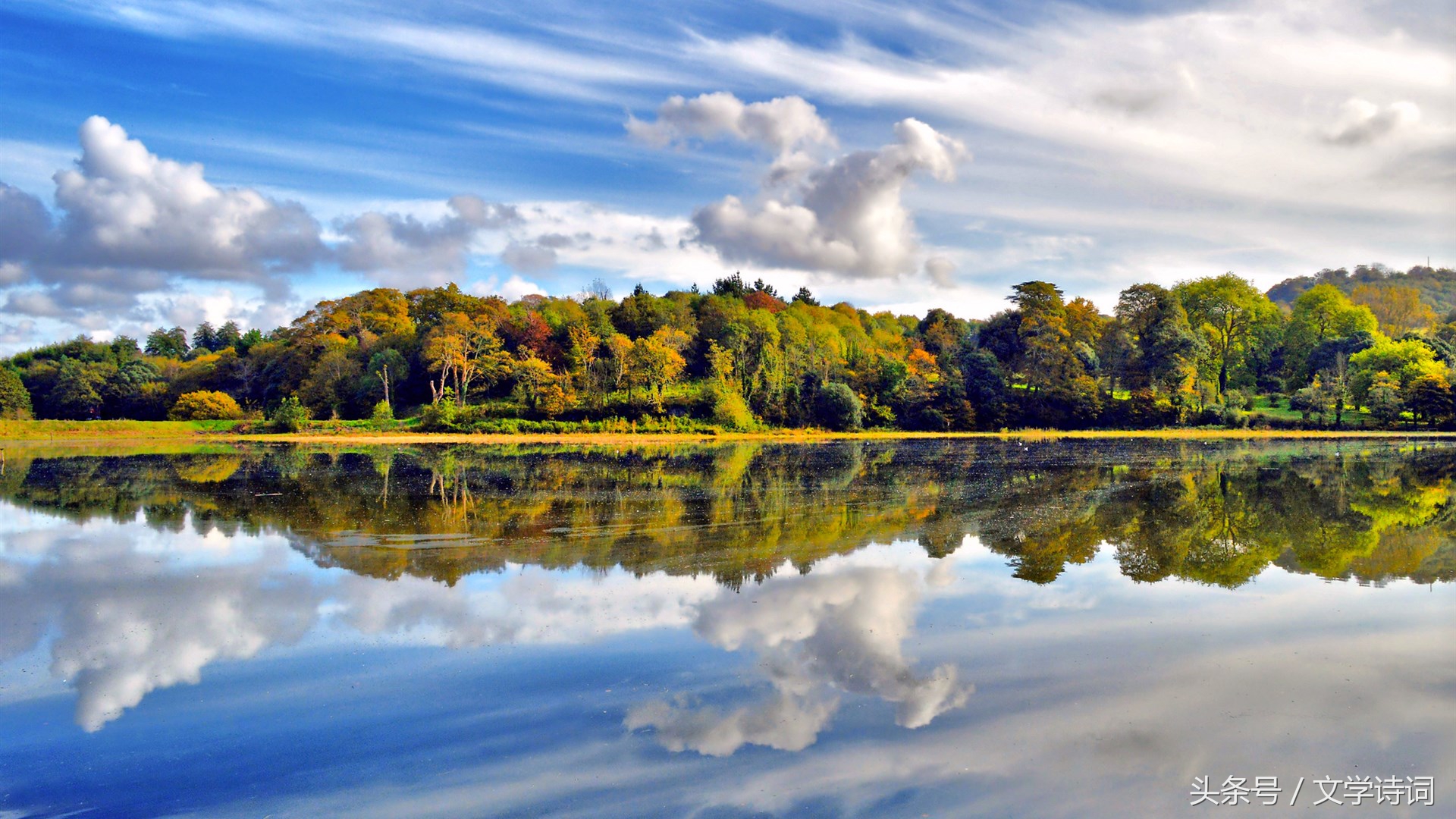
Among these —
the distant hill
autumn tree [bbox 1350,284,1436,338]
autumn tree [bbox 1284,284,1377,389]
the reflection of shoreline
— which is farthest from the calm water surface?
the distant hill

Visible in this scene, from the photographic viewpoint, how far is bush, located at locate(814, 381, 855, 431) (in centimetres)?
5291

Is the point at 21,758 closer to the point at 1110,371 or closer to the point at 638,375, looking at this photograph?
the point at 638,375

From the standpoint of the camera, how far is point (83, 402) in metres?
60.5

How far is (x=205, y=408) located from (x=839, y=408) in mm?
40496

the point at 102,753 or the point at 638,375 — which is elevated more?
the point at 638,375

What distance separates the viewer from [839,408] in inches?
2099

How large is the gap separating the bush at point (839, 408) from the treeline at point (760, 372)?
106 mm

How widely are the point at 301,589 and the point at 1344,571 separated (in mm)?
14504

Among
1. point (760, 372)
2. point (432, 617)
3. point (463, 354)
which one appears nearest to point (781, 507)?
point (432, 617)

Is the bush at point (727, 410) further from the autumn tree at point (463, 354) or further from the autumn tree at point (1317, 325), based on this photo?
the autumn tree at point (1317, 325)

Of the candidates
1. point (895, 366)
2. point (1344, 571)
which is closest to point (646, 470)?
point (1344, 571)

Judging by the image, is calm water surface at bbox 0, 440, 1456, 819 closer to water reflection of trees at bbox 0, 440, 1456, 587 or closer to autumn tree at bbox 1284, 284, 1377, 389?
water reflection of trees at bbox 0, 440, 1456, 587

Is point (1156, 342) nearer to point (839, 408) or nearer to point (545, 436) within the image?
point (839, 408)

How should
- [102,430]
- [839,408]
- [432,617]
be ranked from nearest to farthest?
[432,617] → [102,430] → [839,408]
